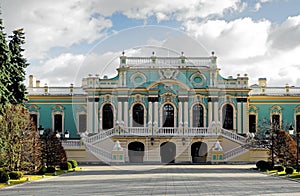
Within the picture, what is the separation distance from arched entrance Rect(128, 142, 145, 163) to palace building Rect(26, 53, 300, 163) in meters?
0.08

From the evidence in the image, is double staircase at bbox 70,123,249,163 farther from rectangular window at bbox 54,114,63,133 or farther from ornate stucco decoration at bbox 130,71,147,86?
rectangular window at bbox 54,114,63,133

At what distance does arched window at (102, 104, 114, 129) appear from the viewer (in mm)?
48469

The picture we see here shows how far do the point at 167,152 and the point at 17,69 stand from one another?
16188mm

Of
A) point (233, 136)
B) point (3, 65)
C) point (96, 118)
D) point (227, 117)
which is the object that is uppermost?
point (3, 65)

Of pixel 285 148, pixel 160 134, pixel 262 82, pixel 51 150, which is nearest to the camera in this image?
pixel 51 150

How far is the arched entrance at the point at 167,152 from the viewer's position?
45.3 m

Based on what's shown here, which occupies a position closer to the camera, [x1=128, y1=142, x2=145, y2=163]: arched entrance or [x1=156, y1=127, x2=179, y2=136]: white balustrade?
[x1=156, y1=127, x2=179, y2=136]: white balustrade

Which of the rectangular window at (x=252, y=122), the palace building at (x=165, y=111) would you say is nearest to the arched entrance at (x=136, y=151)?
the palace building at (x=165, y=111)

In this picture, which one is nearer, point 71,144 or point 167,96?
point 71,144

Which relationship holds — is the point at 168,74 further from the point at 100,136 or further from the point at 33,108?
the point at 33,108

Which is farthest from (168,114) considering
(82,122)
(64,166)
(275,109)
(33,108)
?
(64,166)

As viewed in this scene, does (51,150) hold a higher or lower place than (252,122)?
lower

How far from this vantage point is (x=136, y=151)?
45531 millimetres

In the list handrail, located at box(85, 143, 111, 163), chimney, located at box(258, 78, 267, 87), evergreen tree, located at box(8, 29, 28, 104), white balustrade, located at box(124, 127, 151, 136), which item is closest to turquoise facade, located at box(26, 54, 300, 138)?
white balustrade, located at box(124, 127, 151, 136)
